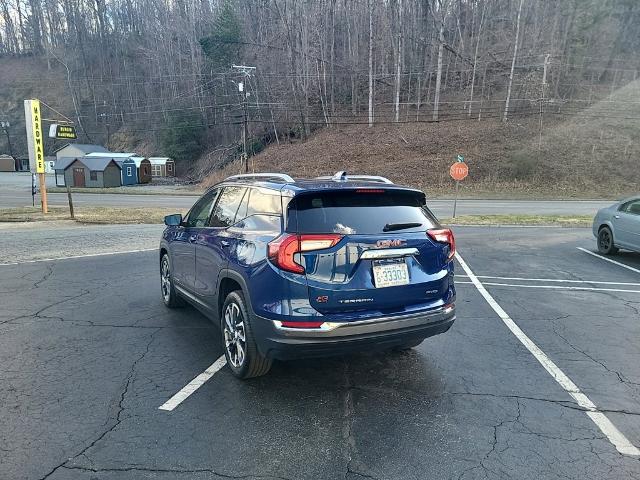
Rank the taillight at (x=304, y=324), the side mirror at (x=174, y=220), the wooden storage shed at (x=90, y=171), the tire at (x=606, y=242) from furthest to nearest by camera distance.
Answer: the wooden storage shed at (x=90, y=171) → the tire at (x=606, y=242) → the side mirror at (x=174, y=220) → the taillight at (x=304, y=324)

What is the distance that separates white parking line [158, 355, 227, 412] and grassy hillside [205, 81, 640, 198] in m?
33.5

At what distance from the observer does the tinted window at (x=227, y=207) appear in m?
4.50

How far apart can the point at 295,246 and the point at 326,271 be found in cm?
30

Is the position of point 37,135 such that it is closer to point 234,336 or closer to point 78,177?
point 234,336

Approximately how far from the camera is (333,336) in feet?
11.5

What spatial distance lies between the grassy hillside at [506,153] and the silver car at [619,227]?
25126mm

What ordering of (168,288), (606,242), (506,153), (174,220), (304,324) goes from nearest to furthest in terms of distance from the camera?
(304,324) → (174,220) → (168,288) → (606,242) → (506,153)

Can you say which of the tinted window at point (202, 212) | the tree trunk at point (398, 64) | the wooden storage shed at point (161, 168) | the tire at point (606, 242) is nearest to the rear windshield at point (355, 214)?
the tinted window at point (202, 212)

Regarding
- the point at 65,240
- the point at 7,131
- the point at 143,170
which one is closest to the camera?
the point at 65,240

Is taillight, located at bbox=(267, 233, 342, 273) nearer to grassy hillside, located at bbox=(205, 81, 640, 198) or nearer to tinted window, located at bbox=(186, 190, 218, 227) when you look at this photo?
tinted window, located at bbox=(186, 190, 218, 227)

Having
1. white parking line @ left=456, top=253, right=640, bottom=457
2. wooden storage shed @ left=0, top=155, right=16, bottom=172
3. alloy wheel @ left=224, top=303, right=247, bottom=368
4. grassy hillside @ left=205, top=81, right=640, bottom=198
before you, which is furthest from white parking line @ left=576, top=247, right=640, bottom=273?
wooden storage shed @ left=0, top=155, right=16, bottom=172

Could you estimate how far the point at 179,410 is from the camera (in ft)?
11.6

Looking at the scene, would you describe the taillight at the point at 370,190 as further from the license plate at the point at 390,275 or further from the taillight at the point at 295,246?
the license plate at the point at 390,275

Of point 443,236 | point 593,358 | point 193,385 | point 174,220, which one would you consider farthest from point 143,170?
point 593,358
